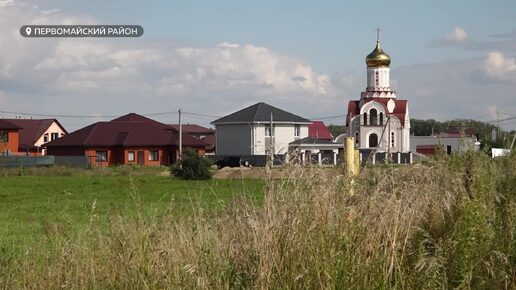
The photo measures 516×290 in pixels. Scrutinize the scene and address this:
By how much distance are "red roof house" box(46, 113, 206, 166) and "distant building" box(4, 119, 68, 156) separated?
54.0ft

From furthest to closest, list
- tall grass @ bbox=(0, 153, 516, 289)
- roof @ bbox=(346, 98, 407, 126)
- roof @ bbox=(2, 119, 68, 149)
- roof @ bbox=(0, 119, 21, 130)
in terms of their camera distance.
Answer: roof @ bbox=(2, 119, 68, 149), roof @ bbox=(346, 98, 407, 126), roof @ bbox=(0, 119, 21, 130), tall grass @ bbox=(0, 153, 516, 289)

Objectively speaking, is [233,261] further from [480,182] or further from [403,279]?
[480,182]

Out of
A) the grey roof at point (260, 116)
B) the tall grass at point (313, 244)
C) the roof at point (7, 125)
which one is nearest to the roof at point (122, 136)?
the roof at point (7, 125)

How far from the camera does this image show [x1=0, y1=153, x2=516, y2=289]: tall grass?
6.00 meters

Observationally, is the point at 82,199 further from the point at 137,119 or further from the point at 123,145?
the point at 137,119

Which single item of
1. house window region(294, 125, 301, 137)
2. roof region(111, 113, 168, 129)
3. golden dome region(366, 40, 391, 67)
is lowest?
house window region(294, 125, 301, 137)

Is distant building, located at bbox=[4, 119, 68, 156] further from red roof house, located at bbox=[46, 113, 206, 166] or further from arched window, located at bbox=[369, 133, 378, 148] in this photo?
arched window, located at bbox=[369, 133, 378, 148]

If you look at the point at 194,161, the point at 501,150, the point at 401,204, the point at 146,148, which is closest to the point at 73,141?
the point at 146,148

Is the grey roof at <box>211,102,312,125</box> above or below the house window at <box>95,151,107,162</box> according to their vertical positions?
above

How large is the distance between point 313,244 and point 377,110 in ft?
272

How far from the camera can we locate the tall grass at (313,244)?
6000 mm

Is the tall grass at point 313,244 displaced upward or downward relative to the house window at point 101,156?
downward

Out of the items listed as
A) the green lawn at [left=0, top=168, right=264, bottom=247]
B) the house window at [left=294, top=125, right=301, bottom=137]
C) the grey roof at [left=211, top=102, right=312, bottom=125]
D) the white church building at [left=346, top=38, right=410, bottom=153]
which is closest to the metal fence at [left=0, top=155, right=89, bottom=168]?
the green lawn at [left=0, top=168, right=264, bottom=247]

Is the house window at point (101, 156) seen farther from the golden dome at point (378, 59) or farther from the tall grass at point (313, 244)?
the tall grass at point (313, 244)
